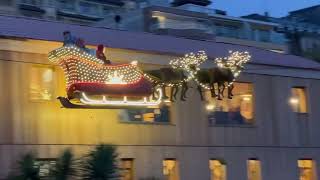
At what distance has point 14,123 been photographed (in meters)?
20.3

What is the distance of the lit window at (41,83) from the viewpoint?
21.0m

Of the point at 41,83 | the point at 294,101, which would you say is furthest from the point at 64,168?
the point at 294,101

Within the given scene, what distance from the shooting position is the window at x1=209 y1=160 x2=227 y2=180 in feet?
82.8

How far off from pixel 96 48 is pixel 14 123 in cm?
306

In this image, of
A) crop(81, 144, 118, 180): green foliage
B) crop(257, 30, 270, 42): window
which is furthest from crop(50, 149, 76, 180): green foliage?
crop(257, 30, 270, 42): window

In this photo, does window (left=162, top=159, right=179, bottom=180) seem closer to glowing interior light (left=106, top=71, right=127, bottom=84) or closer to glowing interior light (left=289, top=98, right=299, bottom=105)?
glowing interior light (left=106, top=71, right=127, bottom=84)

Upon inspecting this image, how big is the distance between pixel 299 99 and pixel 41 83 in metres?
11.4

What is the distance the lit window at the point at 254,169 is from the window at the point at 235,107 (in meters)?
1.41

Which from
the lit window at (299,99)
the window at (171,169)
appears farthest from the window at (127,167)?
the lit window at (299,99)

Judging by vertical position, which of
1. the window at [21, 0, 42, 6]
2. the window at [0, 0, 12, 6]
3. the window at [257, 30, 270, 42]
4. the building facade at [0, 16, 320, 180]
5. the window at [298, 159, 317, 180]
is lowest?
the window at [298, 159, 317, 180]

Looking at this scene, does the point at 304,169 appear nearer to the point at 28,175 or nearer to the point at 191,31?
the point at 191,31

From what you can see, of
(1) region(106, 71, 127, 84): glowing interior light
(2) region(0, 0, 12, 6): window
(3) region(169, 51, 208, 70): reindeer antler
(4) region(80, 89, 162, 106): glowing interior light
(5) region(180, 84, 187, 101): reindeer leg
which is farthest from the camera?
(2) region(0, 0, 12, 6): window

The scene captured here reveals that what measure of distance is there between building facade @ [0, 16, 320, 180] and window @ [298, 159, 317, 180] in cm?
4

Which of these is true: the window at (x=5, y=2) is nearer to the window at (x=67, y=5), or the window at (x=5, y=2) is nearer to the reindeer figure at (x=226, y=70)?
the reindeer figure at (x=226, y=70)
